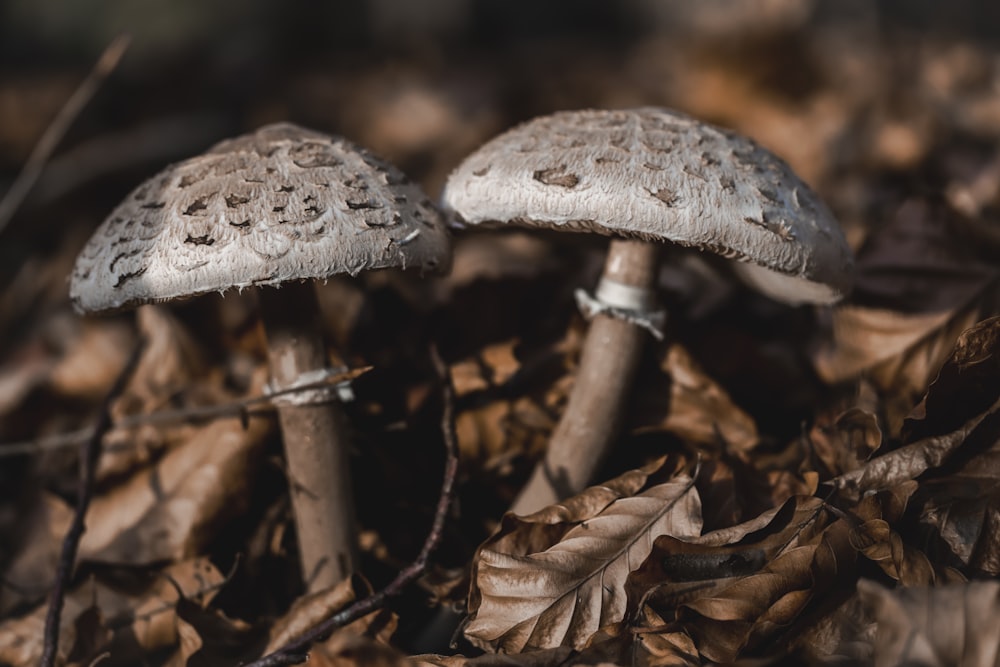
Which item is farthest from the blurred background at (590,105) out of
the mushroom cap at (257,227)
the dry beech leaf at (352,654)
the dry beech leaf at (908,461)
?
the dry beech leaf at (352,654)

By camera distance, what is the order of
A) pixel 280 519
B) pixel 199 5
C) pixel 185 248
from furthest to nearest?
1. pixel 199 5
2. pixel 280 519
3. pixel 185 248

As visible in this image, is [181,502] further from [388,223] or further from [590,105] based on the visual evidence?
[590,105]

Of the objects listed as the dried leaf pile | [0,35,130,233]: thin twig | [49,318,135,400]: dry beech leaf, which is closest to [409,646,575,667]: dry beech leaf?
the dried leaf pile

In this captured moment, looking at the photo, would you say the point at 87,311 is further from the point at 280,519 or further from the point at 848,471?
the point at 848,471

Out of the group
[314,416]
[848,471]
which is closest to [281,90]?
[314,416]

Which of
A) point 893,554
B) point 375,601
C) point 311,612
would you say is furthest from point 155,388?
point 893,554
